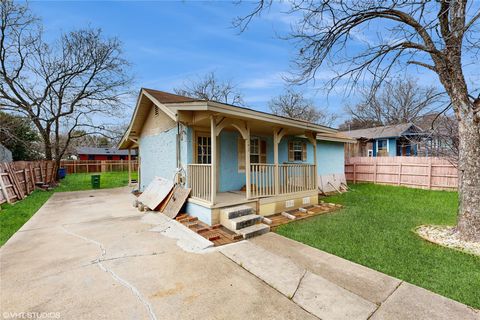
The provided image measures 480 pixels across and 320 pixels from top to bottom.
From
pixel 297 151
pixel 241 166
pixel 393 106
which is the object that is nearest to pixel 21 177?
pixel 241 166

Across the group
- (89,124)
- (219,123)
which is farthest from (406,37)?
(89,124)

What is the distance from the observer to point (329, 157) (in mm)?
12008

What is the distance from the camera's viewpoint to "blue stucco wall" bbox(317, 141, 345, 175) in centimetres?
1152

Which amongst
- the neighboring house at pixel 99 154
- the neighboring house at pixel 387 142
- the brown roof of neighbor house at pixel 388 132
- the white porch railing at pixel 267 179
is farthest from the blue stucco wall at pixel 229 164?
the neighboring house at pixel 99 154

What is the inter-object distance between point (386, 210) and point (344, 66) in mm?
5027

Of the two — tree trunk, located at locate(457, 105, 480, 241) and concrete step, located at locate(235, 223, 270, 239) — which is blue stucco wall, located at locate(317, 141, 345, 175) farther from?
concrete step, located at locate(235, 223, 270, 239)

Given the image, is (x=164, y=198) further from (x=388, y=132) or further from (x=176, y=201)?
(x=388, y=132)

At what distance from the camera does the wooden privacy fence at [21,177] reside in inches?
346

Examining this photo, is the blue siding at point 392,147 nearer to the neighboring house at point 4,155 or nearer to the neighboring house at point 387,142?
the neighboring house at point 387,142

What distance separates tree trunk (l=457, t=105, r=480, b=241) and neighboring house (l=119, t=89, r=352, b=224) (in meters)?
3.71

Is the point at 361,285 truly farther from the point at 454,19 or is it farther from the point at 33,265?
the point at 454,19

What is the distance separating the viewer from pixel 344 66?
4.89 metres

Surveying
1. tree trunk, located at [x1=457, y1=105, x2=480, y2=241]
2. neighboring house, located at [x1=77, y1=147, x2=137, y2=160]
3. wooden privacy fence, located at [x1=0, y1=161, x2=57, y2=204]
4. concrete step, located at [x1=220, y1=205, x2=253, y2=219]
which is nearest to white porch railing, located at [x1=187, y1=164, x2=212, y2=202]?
concrete step, located at [x1=220, y1=205, x2=253, y2=219]

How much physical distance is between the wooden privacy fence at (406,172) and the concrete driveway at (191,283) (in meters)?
11.0
